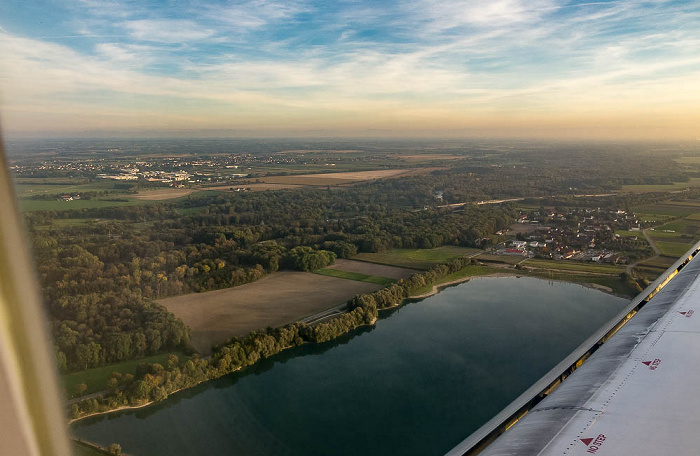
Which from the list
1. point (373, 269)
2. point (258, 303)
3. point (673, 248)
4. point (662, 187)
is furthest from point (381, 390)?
point (662, 187)

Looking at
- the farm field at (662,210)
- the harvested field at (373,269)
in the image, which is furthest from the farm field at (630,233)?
the harvested field at (373,269)

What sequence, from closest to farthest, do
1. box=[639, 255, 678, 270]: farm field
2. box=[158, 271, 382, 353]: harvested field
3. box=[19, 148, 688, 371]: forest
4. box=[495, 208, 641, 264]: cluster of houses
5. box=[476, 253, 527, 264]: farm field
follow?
box=[19, 148, 688, 371]: forest < box=[158, 271, 382, 353]: harvested field < box=[639, 255, 678, 270]: farm field < box=[476, 253, 527, 264]: farm field < box=[495, 208, 641, 264]: cluster of houses

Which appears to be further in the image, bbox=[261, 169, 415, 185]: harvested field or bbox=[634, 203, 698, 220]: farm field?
bbox=[261, 169, 415, 185]: harvested field

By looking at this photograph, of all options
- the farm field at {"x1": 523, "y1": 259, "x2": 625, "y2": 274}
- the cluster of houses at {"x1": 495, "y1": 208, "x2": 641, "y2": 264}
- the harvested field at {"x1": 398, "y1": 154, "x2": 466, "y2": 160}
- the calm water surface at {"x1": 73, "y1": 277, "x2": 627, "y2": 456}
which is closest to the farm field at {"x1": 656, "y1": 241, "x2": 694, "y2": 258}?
the cluster of houses at {"x1": 495, "y1": 208, "x2": 641, "y2": 264}

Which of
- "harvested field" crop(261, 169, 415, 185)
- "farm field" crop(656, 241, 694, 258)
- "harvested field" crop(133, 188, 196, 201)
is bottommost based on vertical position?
"farm field" crop(656, 241, 694, 258)

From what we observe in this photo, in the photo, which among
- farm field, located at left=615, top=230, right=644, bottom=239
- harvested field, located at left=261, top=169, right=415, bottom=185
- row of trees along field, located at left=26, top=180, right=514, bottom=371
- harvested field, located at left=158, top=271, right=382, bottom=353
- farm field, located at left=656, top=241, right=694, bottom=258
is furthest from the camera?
harvested field, located at left=261, top=169, right=415, bottom=185

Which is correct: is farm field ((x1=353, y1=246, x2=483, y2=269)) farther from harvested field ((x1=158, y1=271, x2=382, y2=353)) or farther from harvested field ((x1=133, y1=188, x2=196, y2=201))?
harvested field ((x1=133, y1=188, x2=196, y2=201))
